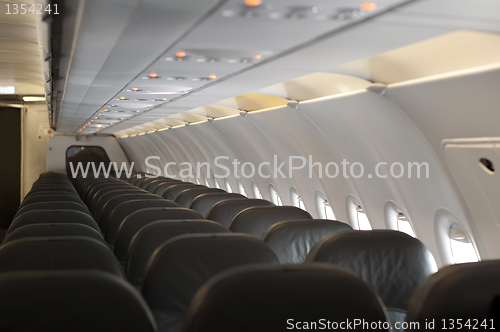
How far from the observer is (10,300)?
5.32ft

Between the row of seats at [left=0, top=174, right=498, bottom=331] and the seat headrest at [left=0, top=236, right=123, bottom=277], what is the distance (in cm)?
3

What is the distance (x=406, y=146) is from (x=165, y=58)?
9.35 ft

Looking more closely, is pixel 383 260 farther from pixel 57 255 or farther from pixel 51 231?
pixel 51 231

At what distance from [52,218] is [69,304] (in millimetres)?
3098

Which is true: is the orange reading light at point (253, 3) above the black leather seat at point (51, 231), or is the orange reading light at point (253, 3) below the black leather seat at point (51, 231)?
above

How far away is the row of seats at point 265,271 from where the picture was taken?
170cm

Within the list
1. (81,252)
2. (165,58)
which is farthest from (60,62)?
(81,252)

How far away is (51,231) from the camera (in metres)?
3.68

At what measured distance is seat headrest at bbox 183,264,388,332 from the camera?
168 cm

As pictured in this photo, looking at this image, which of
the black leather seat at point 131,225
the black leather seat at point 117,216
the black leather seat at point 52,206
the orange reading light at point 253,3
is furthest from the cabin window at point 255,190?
the orange reading light at point 253,3

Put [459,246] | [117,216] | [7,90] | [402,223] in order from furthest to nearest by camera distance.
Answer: [7,90] → [402,223] → [117,216] → [459,246]

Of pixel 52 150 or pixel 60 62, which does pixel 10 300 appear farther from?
pixel 52 150

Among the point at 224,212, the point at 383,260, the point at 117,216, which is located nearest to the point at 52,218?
the point at 117,216

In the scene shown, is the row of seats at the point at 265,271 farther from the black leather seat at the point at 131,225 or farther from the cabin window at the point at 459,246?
the cabin window at the point at 459,246
